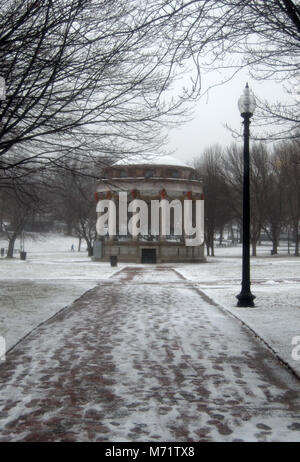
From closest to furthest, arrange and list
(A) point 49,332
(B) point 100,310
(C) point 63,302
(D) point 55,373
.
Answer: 1. (D) point 55,373
2. (A) point 49,332
3. (B) point 100,310
4. (C) point 63,302

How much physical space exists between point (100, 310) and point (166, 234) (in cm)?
2879

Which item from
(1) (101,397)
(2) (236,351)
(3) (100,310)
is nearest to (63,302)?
(3) (100,310)

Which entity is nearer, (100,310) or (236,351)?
(236,351)

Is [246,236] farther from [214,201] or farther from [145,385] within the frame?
[214,201]

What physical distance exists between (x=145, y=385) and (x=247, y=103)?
25.2 feet

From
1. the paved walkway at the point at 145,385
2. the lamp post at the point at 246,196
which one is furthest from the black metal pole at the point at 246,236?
the paved walkway at the point at 145,385

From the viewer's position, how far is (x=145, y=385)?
217 inches

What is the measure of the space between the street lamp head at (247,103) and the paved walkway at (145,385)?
4791 mm

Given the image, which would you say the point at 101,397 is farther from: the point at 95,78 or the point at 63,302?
the point at 63,302

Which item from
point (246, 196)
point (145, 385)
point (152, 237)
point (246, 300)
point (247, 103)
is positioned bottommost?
point (145, 385)

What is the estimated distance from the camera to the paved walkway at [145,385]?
4.21m

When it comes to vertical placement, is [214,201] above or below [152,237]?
above

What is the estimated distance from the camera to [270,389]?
5.37m

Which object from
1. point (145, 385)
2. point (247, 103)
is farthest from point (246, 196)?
point (145, 385)
